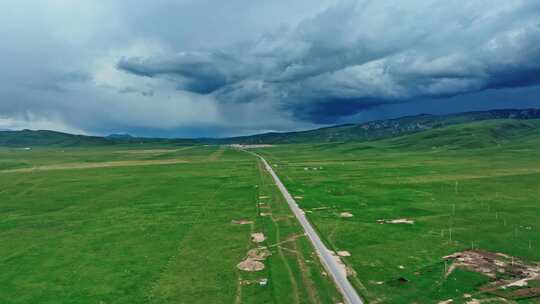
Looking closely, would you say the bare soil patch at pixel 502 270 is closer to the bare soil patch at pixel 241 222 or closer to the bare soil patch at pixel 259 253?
the bare soil patch at pixel 259 253

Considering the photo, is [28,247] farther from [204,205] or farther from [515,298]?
[515,298]

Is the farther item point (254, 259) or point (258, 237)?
point (258, 237)

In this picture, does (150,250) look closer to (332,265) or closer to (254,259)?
(254,259)

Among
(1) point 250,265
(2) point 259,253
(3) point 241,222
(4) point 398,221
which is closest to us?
(1) point 250,265

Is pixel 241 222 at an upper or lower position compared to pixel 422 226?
upper

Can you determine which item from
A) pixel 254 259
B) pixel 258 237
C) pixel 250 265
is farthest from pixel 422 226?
pixel 250 265

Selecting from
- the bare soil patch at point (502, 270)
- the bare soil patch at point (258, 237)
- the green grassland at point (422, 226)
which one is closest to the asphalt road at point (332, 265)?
the green grassland at point (422, 226)

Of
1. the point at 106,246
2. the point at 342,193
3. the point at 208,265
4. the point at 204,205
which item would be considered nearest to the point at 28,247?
the point at 106,246

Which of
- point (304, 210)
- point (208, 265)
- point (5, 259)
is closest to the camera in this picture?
point (208, 265)

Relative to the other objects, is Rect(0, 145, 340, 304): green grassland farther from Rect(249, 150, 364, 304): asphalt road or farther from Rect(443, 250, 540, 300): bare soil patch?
Rect(443, 250, 540, 300): bare soil patch
